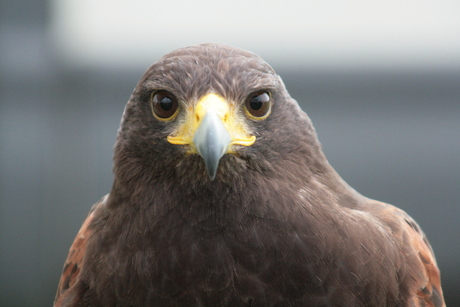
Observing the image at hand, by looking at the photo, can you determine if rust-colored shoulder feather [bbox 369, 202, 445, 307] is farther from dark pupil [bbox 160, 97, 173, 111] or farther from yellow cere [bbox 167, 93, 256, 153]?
dark pupil [bbox 160, 97, 173, 111]

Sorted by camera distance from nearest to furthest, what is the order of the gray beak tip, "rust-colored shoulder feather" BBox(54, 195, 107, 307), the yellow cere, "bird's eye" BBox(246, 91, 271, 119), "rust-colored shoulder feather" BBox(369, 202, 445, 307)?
the gray beak tip < the yellow cere < "bird's eye" BBox(246, 91, 271, 119) < "rust-colored shoulder feather" BBox(369, 202, 445, 307) < "rust-colored shoulder feather" BBox(54, 195, 107, 307)

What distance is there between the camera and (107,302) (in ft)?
6.56

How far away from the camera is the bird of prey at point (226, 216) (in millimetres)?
1897

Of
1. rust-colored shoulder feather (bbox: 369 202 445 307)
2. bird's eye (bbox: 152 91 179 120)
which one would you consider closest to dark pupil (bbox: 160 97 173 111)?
bird's eye (bbox: 152 91 179 120)

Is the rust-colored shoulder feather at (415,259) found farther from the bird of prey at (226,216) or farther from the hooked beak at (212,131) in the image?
the hooked beak at (212,131)

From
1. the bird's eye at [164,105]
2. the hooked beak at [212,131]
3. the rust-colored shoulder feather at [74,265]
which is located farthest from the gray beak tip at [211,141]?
the rust-colored shoulder feather at [74,265]

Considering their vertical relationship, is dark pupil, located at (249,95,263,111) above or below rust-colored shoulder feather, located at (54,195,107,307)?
above

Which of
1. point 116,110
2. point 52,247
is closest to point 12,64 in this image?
point 116,110

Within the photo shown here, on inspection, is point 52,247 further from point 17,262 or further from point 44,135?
point 44,135

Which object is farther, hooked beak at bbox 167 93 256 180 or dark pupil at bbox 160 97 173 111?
dark pupil at bbox 160 97 173 111

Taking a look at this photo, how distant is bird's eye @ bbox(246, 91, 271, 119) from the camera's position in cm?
199

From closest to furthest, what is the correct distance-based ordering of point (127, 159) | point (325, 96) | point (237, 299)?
point (237, 299)
point (127, 159)
point (325, 96)

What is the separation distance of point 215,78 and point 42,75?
261 centimetres

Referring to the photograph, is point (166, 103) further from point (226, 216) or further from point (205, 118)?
point (226, 216)
